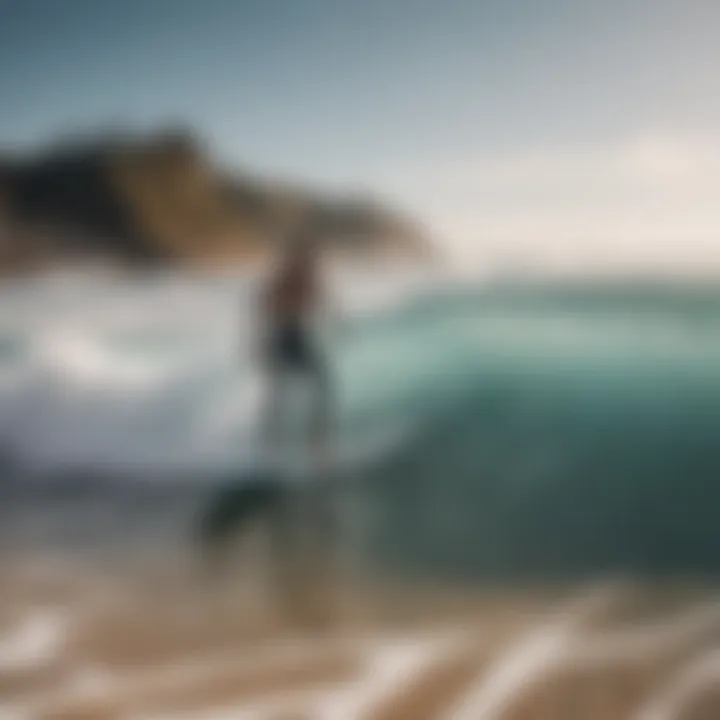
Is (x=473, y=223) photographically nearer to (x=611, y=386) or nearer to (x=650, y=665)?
(x=611, y=386)

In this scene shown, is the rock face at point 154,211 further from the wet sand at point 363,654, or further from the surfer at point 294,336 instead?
the wet sand at point 363,654

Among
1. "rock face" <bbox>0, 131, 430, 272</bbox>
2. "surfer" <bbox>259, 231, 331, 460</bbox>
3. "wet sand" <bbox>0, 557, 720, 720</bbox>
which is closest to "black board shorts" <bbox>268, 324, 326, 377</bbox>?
"surfer" <bbox>259, 231, 331, 460</bbox>

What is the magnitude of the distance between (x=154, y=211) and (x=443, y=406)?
61 cm

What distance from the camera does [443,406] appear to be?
1393 millimetres

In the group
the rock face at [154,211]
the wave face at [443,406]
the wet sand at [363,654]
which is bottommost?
the wet sand at [363,654]

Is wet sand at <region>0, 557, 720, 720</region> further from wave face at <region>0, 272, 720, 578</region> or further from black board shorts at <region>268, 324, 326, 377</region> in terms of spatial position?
black board shorts at <region>268, 324, 326, 377</region>

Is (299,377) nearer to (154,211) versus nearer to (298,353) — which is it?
(298,353)

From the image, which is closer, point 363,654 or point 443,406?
point 363,654

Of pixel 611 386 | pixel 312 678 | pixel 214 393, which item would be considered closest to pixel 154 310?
pixel 214 393

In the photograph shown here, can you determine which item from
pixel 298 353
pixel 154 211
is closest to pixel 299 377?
pixel 298 353

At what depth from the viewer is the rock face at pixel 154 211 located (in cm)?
140

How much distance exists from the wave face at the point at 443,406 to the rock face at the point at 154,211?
0.06m

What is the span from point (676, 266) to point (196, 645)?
Answer: 3.21 ft

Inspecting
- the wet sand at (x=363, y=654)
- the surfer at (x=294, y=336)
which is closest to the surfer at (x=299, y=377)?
the surfer at (x=294, y=336)
